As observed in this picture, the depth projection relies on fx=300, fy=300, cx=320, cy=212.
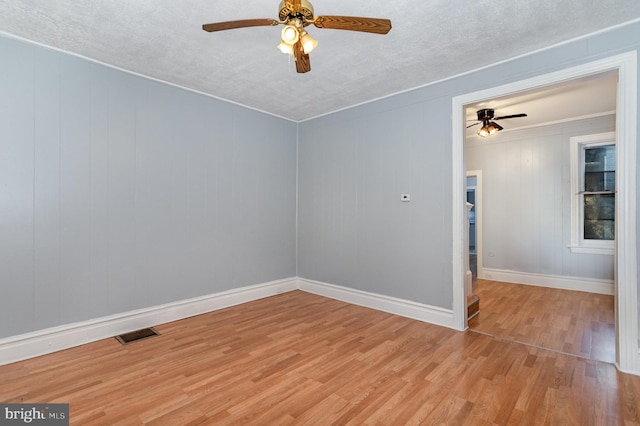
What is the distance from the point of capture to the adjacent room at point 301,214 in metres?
2.18

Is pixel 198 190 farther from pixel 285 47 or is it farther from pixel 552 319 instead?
pixel 552 319

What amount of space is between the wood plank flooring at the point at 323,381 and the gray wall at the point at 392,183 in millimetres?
878

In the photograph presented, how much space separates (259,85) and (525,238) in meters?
5.19

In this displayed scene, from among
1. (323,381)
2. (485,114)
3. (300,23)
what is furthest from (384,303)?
(300,23)

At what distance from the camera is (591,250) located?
15.7 ft

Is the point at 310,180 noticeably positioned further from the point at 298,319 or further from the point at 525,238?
the point at 525,238

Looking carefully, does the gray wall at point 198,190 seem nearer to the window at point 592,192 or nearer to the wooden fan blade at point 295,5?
the wooden fan blade at point 295,5

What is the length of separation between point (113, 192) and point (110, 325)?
1374 mm

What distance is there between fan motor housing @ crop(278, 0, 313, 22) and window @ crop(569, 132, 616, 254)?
17.3 feet

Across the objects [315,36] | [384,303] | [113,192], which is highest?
[315,36]

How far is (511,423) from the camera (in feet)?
6.03

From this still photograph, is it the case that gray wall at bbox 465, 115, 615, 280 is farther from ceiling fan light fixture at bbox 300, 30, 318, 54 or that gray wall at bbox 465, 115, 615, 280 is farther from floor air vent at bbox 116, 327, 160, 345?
floor air vent at bbox 116, 327, 160, 345

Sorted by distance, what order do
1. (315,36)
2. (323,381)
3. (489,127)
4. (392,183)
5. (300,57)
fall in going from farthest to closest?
(489,127) → (392,183) → (315,36) → (323,381) → (300,57)

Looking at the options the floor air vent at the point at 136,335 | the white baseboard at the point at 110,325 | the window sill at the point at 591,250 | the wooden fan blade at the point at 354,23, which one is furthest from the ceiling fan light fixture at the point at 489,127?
the floor air vent at the point at 136,335
